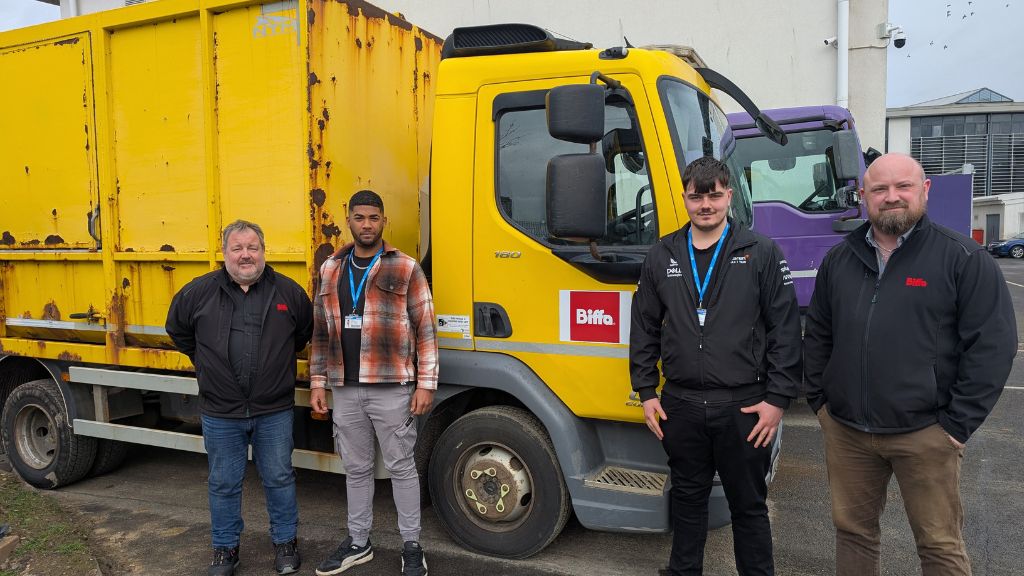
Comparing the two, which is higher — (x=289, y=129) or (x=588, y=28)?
(x=588, y=28)

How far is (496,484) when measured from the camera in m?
3.39

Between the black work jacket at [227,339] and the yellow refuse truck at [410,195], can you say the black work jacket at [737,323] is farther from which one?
the black work jacket at [227,339]

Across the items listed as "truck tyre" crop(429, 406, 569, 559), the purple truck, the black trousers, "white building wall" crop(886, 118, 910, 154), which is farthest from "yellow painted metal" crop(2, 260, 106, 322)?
"white building wall" crop(886, 118, 910, 154)

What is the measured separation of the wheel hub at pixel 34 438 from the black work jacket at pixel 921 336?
5.16 m

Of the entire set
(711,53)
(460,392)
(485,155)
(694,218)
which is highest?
(711,53)

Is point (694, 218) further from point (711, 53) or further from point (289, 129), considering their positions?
point (711, 53)

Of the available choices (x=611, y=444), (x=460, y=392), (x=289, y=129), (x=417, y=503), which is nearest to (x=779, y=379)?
(x=611, y=444)

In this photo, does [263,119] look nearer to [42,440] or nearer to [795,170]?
[42,440]

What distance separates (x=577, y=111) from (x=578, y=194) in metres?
0.34

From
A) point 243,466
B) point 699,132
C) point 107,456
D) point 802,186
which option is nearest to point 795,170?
point 802,186

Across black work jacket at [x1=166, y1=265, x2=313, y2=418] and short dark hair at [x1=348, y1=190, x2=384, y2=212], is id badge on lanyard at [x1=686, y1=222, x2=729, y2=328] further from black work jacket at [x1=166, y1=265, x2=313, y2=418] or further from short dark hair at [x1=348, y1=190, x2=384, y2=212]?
black work jacket at [x1=166, y1=265, x2=313, y2=418]

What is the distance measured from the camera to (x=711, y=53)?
1291 centimetres

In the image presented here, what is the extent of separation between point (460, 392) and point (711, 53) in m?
11.5

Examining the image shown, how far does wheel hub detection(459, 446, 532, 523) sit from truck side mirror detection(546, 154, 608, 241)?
1272 millimetres
